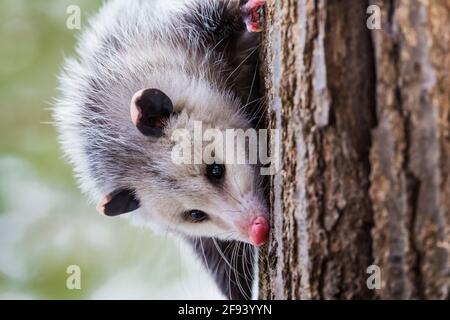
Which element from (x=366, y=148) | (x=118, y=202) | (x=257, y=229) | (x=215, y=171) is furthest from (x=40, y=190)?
(x=366, y=148)

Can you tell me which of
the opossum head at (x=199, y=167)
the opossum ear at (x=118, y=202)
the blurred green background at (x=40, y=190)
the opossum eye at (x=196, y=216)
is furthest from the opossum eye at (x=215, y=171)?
the blurred green background at (x=40, y=190)

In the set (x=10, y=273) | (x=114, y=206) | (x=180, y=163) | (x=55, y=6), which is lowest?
(x=10, y=273)

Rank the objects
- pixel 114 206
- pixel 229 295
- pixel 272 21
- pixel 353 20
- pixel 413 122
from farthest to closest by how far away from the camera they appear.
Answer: pixel 229 295, pixel 114 206, pixel 272 21, pixel 353 20, pixel 413 122

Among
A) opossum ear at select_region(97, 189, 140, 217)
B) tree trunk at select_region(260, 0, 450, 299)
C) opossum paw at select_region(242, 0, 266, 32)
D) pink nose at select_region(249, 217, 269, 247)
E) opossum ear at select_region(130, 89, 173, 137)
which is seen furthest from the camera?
opossum ear at select_region(97, 189, 140, 217)

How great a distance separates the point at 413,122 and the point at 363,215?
26cm

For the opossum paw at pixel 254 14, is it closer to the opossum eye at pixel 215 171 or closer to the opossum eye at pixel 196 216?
the opossum eye at pixel 215 171

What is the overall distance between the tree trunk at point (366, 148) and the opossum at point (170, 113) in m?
0.53

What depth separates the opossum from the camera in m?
2.39

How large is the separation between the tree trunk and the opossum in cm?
53

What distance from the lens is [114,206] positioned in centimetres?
270

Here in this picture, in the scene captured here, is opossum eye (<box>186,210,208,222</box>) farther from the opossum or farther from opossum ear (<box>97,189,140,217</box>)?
opossum ear (<box>97,189,140,217</box>)

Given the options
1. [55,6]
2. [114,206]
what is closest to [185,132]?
[114,206]

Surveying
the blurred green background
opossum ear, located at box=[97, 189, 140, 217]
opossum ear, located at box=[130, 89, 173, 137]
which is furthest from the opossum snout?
the blurred green background

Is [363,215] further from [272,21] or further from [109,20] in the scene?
[109,20]
